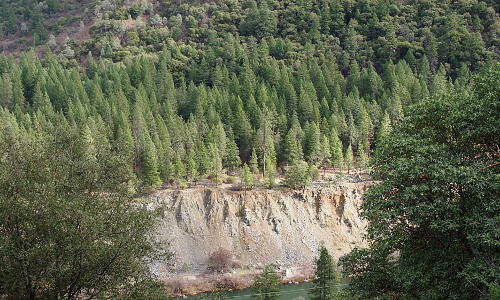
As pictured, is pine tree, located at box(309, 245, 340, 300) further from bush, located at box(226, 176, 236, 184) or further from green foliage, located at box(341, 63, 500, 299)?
bush, located at box(226, 176, 236, 184)

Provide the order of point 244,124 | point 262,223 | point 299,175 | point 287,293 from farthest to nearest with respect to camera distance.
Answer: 1. point 244,124
2. point 299,175
3. point 262,223
4. point 287,293

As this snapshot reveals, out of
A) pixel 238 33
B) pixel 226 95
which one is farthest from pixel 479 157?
pixel 238 33

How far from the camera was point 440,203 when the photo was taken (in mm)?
15617

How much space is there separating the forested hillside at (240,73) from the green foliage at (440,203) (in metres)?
37.0

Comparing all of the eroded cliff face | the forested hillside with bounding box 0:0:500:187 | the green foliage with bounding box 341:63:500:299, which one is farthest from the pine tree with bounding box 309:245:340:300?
the forested hillside with bounding box 0:0:500:187

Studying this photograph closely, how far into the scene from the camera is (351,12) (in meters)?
127

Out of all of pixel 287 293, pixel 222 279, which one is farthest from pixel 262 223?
pixel 287 293

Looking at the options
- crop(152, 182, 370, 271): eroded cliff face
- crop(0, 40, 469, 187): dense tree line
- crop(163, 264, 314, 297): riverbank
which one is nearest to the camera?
crop(163, 264, 314, 297): riverbank

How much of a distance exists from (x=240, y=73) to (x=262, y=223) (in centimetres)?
4682

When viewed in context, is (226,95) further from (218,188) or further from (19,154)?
(19,154)

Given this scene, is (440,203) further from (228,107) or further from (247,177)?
(228,107)

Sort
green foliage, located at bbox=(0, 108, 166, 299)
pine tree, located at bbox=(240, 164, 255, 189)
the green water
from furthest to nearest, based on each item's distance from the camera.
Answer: pine tree, located at bbox=(240, 164, 255, 189) < the green water < green foliage, located at bbox=(0, 108, 166, 299)

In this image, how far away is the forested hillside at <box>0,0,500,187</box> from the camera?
6888cm

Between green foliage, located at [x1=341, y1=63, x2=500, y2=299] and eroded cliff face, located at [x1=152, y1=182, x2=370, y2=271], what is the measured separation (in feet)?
132
